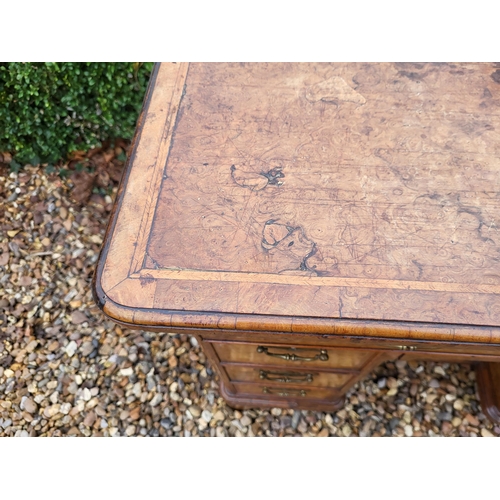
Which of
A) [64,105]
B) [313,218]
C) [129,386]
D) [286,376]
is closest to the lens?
[313,218]

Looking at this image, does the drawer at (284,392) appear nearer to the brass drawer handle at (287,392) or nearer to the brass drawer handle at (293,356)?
the brass drawer handle at (287,392)

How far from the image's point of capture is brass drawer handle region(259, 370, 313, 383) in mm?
1565

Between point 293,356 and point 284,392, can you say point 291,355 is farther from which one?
point 284,392

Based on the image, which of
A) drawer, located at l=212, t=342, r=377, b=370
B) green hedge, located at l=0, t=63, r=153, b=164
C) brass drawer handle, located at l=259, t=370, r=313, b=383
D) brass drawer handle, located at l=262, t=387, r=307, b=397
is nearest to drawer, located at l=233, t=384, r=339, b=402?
brass drawer handle, located at l=262, t=387, r=307, b=397

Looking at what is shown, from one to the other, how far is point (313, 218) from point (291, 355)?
1.45 ft

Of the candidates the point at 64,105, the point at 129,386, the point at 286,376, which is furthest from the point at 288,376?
the point at 64,105

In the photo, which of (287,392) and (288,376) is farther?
(287,392)

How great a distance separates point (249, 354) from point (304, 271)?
1.47 ft

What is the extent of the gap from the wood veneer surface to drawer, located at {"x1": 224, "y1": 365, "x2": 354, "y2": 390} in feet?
1.73

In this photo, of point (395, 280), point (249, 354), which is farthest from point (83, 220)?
point (395, 280)

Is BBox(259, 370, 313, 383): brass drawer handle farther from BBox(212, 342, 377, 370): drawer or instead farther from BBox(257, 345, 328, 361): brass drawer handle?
BBox(257, 345, 328, 361): brass drawer handle

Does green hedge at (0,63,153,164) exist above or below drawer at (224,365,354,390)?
above

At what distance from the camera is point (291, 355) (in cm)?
136

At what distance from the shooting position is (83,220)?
226 centimetres
